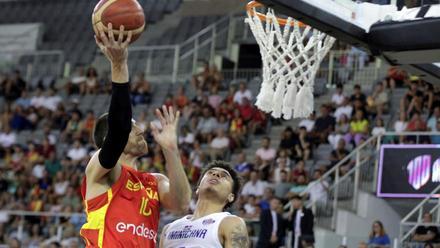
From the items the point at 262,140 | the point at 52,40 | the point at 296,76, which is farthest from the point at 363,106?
the point at 52,40

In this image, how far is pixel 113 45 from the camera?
15.9 feet

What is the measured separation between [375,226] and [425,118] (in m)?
2.75

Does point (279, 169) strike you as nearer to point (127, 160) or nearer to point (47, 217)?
point (47, 217)

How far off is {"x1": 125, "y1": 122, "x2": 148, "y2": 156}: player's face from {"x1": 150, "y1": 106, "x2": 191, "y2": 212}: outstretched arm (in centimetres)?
13

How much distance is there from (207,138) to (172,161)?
37.5 feet

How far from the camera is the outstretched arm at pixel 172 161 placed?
17.6 ft

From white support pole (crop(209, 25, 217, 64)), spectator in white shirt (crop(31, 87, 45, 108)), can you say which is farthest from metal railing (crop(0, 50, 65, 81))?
white support pole (crop(209, 25, 217, 64))

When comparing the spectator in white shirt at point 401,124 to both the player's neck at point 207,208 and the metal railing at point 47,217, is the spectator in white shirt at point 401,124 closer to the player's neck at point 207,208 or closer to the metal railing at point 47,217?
the metal railing at point 47,217

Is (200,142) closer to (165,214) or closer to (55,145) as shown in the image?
(165,214)

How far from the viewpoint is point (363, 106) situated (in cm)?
1517

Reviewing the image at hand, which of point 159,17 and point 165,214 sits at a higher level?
point 159,17

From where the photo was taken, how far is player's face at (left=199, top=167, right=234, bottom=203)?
19.1 ft

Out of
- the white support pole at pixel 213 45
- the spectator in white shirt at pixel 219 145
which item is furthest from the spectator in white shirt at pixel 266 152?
the white support pole at pixel 213 45

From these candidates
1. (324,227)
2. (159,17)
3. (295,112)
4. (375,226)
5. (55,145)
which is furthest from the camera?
(159,17)
